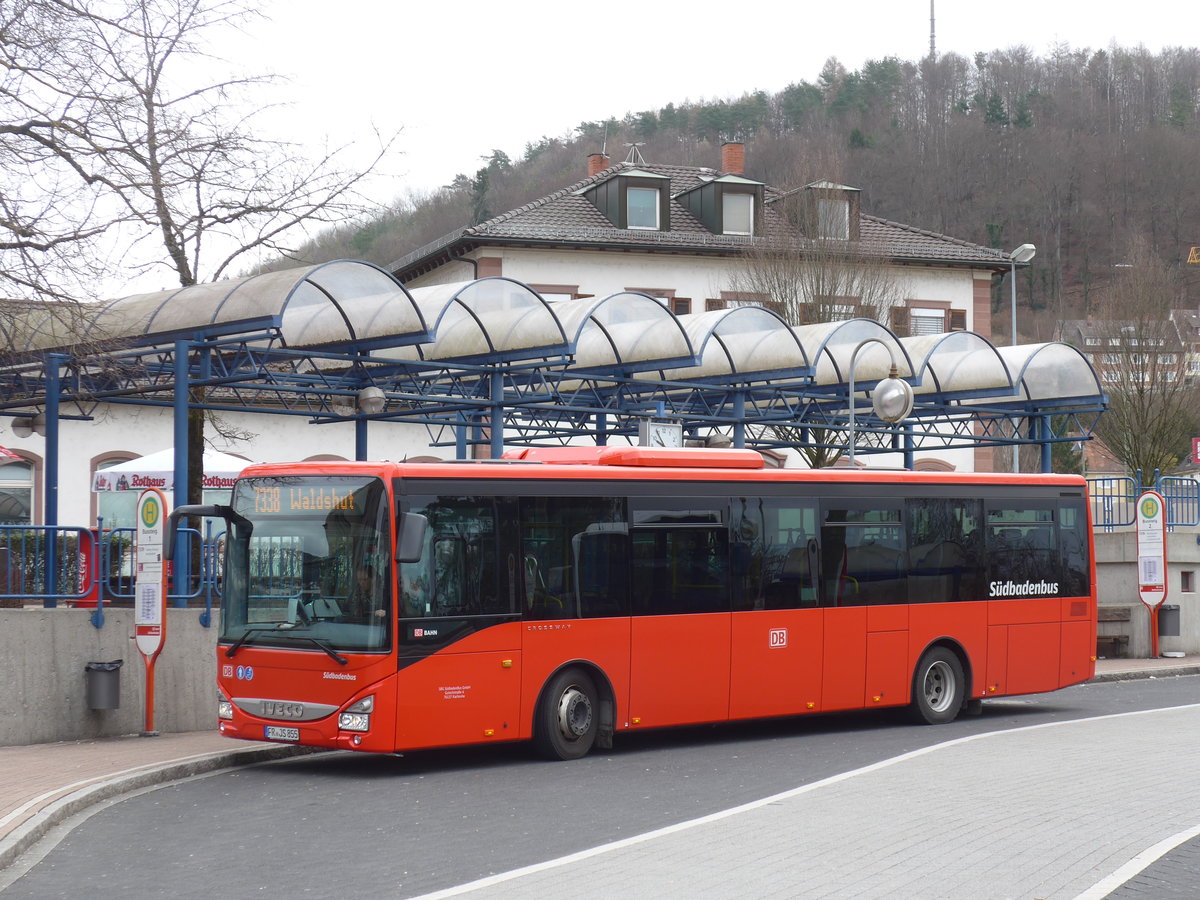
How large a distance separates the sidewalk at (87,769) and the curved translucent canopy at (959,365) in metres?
17.5

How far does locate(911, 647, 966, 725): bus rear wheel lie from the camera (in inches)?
677

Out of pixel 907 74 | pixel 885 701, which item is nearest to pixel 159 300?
pixel 885 701

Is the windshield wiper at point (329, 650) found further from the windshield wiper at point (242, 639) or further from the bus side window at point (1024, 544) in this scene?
the bus side window at point (1024, 544)

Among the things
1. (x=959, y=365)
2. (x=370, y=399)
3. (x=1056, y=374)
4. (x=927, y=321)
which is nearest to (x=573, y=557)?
(x=370, y=399)

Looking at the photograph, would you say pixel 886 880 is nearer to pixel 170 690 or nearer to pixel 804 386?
pixel 170 690

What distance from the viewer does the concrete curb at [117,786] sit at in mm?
9562

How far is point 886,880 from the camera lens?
26.3ft

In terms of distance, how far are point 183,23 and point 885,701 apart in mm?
10520

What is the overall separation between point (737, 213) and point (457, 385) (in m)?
27.4

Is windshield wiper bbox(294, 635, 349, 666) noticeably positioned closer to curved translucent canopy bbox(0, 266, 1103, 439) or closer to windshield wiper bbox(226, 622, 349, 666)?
windshield wiper bbox(226, 622, 349, 666)

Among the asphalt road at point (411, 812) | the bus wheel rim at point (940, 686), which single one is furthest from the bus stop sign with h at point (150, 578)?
the bus wheel rim at point (940, 686)

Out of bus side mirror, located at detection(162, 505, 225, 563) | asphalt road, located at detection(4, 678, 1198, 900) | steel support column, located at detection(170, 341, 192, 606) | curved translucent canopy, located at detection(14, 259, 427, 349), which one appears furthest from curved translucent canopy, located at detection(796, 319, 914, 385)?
bus side mirror, located at detection(162, 505, 225, 563)

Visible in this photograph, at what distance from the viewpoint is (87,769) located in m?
12.9

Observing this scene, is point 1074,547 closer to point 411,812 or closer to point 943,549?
point 943,549
